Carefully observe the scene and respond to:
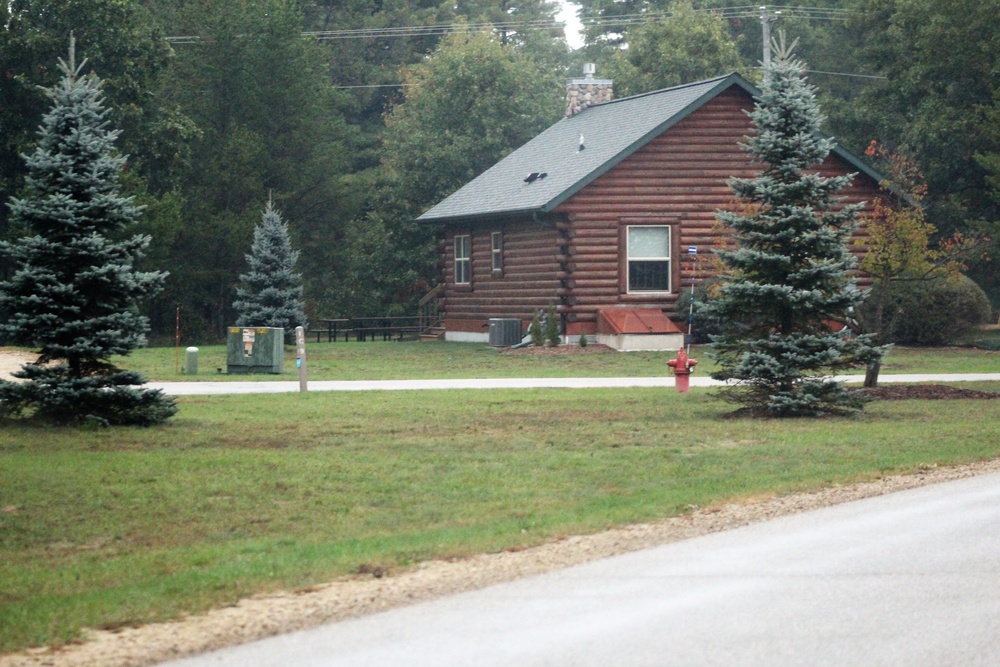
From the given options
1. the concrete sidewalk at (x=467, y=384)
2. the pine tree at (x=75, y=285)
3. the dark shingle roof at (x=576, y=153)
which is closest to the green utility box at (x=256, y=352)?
the concrete sidewalk at (x=467, y=384)

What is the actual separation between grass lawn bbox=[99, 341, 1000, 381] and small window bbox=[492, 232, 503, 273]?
3.41m

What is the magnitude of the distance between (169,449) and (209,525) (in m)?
4.65

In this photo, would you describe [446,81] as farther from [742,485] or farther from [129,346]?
[742,485]

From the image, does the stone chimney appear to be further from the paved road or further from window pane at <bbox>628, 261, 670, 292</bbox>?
the paved road

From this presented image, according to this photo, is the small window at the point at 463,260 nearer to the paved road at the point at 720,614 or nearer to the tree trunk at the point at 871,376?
the tree trunk at the point at 871,376

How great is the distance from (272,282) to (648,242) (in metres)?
11.7

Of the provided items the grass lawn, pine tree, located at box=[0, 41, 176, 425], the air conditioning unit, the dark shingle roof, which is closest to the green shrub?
the grass lawn

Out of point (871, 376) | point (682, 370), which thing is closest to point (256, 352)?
point (682, 370)

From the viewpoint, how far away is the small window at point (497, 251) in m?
42.2

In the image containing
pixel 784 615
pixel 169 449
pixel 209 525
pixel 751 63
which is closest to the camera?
pixel 784 615

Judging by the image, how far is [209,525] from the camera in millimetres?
11758

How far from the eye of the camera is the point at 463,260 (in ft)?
148

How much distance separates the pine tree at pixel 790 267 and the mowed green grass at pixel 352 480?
2.27 ft

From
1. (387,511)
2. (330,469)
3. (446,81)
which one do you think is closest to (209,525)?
(387,511)
